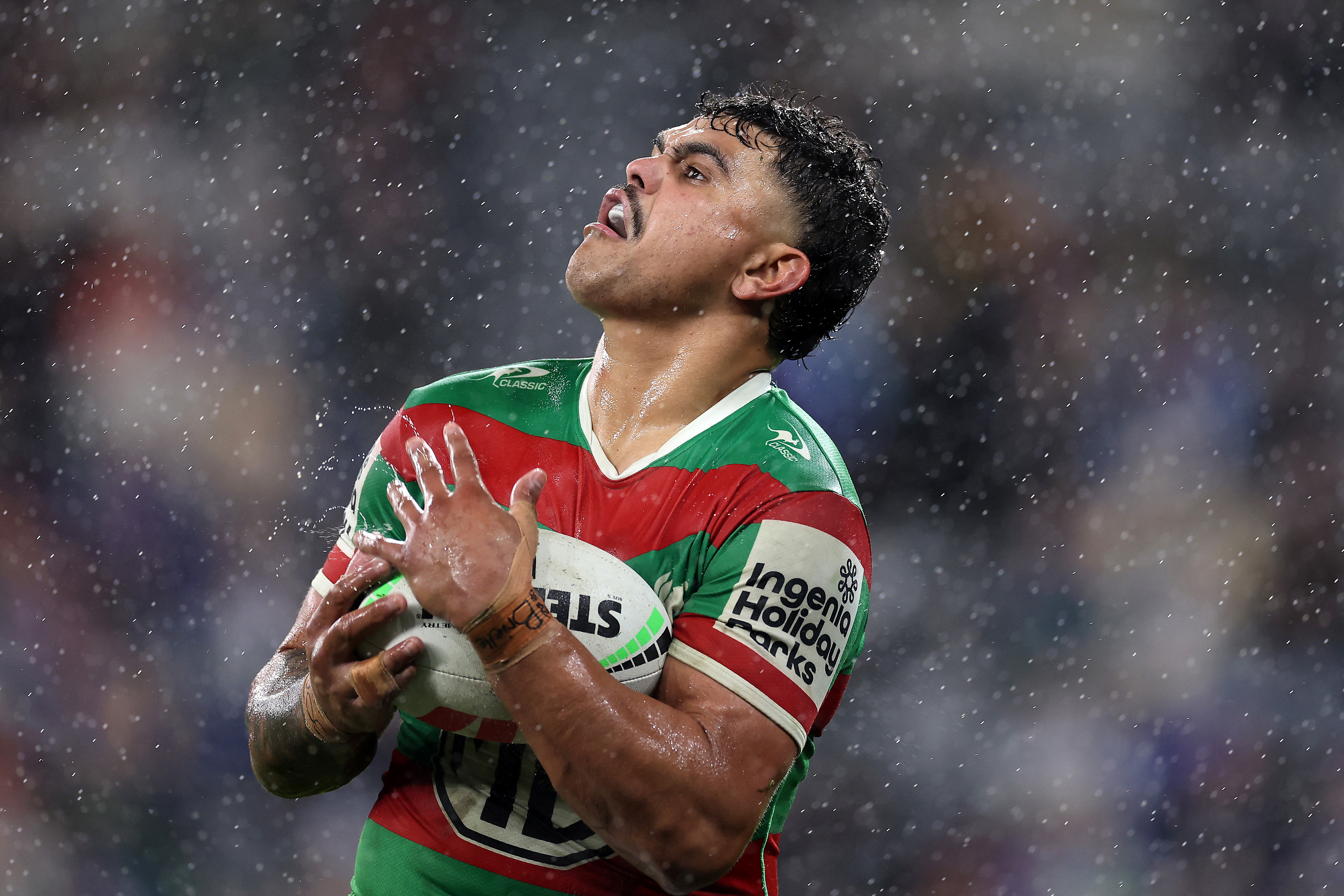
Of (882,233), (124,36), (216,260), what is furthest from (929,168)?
(124,36)

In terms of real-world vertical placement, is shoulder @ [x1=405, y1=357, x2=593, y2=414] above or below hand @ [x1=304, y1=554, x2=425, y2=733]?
above

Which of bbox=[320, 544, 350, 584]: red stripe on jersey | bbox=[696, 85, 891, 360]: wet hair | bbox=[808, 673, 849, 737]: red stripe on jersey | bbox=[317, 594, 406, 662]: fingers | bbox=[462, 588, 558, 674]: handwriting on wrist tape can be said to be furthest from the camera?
bbox=[696, 85, 891, 360]: wet hair

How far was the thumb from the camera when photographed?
1.98 m

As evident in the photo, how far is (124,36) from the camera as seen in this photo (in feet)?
19.4

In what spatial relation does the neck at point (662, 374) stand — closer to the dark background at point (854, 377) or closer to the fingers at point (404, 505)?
the fingers at point (404, 505)

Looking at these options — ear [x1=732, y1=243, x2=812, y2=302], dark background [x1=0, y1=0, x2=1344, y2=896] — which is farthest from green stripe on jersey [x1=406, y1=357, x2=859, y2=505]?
dark background [x1=0, y1=0, x2=1344, y2=896]

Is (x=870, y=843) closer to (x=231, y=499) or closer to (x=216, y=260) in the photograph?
(x=231, y=499)

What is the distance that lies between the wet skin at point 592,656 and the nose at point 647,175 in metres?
0.03

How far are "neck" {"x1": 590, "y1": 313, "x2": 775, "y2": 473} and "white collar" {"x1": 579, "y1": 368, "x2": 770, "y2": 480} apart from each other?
0.05 feet

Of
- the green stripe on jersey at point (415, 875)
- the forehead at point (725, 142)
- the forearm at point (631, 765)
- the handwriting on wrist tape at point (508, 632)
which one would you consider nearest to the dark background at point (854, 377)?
the forehead at point (725, 142)

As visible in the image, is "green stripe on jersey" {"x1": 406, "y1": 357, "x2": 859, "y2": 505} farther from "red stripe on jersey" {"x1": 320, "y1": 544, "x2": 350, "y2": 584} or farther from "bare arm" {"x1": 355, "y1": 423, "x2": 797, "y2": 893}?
"bare arm" {"x1": 355, "y1": 423, "x2": 797, "y2": 893}

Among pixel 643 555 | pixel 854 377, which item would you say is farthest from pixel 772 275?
pixel 854 377

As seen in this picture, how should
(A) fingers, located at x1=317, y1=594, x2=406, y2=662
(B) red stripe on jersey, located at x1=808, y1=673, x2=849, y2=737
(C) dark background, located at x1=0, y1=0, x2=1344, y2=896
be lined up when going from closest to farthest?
(A) fingers, located at x1=317, y1=594, x2=406, y2=662 < (B) red stripe on jersey, located at x1=808, y1=673, x2=849, y2=737 < (C) dark background, located at x1=0, y1=0, x2=1344, y2=896

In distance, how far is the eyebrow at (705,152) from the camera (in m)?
2.63
